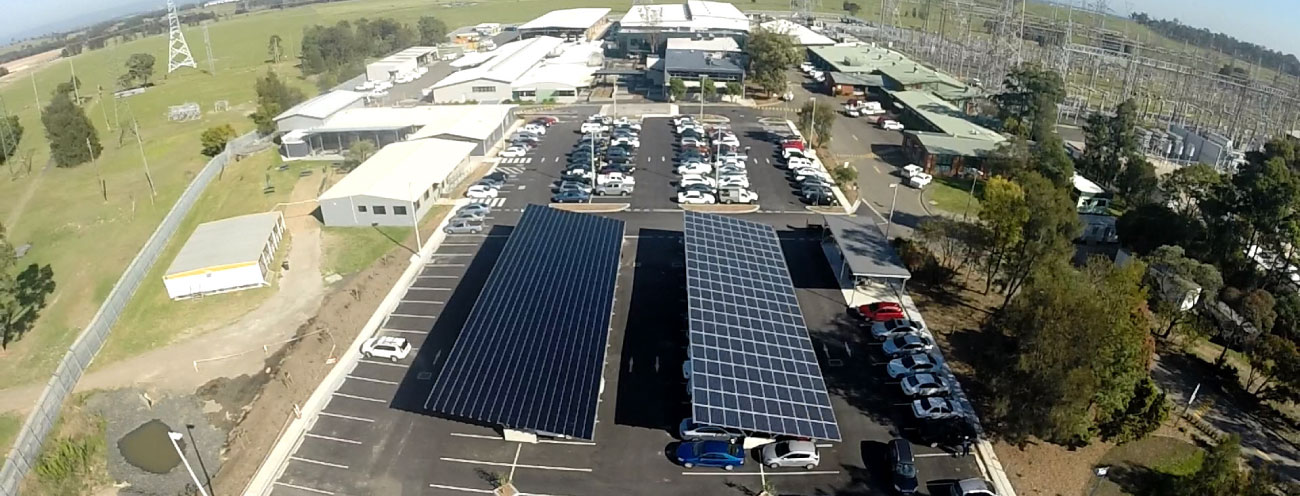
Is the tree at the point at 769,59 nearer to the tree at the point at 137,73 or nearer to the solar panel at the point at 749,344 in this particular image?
the solar panel at the point at 749,344

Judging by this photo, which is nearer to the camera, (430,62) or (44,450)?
(44,450)

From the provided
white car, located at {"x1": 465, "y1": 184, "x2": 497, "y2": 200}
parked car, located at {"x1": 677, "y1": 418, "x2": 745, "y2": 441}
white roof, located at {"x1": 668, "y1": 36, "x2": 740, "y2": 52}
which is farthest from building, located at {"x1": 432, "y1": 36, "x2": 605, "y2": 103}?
parked car, located at {"x1": 677, "y1": 418, "x2": 745, "y2": 441}

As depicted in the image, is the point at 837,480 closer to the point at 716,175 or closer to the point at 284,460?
the point at 284,460

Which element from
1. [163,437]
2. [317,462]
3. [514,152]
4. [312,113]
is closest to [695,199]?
[514,152]

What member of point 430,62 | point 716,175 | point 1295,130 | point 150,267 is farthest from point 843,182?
point 430,62

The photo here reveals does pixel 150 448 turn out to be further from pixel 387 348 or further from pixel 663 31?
pixel 663 31
